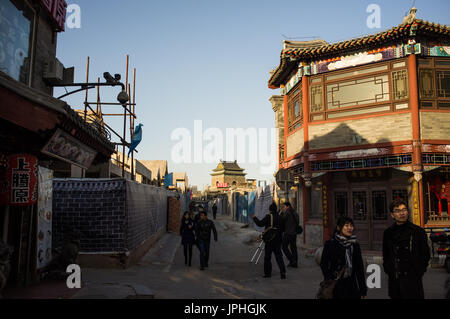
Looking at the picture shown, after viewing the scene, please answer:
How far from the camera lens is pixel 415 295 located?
4.34 m

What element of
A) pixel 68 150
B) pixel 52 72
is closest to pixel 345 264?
pixel 68 150

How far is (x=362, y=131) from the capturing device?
13.7 m

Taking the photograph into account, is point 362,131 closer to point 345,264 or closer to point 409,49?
point 409,49

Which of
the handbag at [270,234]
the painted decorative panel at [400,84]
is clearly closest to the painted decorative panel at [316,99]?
the painted decorative panel at [400,84]

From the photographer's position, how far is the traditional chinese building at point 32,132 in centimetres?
565

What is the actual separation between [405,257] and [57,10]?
32.3 ft

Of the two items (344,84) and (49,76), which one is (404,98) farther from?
(49,76)

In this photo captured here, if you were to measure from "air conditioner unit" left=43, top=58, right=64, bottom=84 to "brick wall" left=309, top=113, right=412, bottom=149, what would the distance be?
9.45m

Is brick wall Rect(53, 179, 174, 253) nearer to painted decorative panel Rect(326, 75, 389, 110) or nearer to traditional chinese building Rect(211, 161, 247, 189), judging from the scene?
painted decorative panel Rect(326, 75, 389, 110)

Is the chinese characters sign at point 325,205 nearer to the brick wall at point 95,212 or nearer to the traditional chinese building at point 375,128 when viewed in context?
the traditional chinese building at point 375,128

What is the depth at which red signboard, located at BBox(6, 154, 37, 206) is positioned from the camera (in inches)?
247

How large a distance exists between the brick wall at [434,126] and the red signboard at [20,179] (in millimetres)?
11999
